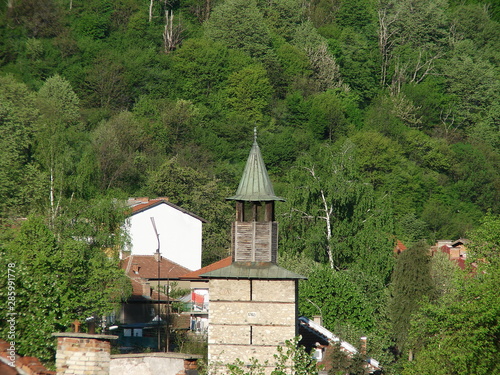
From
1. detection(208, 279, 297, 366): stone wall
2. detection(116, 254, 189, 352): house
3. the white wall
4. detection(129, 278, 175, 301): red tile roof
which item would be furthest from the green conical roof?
the white wall

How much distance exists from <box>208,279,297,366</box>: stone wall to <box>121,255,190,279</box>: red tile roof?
18.9 meters

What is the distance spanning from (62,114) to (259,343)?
47.9 metres

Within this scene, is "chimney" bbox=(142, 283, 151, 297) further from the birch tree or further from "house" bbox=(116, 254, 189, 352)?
the birch tree

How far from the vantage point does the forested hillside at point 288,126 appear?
40.8m

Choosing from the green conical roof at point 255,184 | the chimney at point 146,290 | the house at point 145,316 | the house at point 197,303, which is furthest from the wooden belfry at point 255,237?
the chimney at point 146,290

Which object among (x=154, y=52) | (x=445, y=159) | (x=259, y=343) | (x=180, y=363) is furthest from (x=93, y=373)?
(x=154, y=52)

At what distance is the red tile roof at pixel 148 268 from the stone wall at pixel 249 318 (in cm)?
1889

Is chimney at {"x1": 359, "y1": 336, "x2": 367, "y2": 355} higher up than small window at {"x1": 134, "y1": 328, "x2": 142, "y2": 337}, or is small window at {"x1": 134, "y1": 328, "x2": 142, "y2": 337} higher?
chimney at {"x1": 359, "y1": 336, "x2": 367, "y2": 355}

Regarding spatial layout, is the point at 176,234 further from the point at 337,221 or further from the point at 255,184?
the point at 255,184

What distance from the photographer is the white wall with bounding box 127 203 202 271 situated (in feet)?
184

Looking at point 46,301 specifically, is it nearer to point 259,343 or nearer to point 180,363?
point 259,343

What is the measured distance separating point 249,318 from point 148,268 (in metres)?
21.9

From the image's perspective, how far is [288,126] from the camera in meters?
85.4

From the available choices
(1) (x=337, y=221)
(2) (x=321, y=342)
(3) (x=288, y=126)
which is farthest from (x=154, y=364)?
(3) (x=288, y=126)
